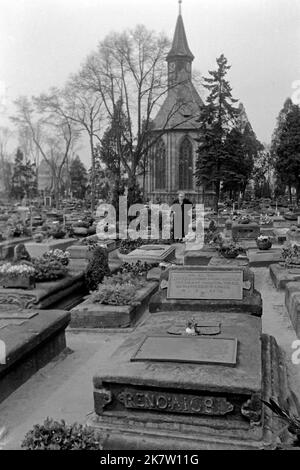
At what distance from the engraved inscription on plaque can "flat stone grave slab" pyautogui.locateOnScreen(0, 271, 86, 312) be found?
178 inches

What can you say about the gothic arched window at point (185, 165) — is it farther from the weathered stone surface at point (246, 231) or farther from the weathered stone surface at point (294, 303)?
the weathered stone surface at point (294, 303)

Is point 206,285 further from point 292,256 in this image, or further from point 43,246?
point 43,246

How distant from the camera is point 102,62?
34.1 metres

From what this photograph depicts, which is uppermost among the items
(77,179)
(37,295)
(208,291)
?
(77,179)

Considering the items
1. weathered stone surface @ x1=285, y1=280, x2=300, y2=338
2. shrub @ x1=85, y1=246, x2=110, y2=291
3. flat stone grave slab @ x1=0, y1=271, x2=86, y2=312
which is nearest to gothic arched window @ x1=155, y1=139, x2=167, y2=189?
shrub @ x1=85, y1=246, x2=110, y2=291

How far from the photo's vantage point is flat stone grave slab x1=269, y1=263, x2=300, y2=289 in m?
11.5

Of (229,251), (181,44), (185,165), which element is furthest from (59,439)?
(181,44)

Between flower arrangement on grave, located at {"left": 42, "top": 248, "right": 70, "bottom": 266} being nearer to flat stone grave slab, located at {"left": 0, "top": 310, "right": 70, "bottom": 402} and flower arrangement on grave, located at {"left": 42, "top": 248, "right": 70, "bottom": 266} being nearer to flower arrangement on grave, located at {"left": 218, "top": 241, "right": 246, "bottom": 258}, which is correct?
flat stone grave slab, located at {"left": 0, "top": 310, "right": 70, "bottom": 402}

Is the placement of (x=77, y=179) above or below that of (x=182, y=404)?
above

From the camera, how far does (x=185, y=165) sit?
60438 mm

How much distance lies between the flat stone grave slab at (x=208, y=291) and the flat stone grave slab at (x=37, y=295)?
259cm

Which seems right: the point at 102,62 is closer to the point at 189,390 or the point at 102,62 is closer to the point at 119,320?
the point at 119,320

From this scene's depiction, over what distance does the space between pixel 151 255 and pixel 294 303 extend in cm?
699
